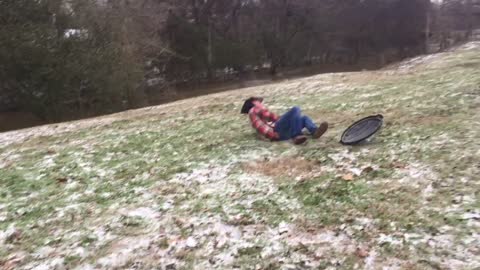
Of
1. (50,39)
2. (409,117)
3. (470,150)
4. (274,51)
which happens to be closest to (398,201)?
(470,150)

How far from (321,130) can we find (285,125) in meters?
0.59

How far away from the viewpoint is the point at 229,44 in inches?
1401

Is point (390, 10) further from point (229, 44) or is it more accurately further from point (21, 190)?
point (21, 190)

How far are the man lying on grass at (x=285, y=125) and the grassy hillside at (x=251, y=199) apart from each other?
0.18 metres

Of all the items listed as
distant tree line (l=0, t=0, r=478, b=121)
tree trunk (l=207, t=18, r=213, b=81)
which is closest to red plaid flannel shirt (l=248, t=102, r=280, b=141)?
distant tree line (l=0, t=0, r=478, b=121)

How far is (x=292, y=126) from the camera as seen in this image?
708 cm

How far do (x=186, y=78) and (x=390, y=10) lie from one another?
20.1 meters

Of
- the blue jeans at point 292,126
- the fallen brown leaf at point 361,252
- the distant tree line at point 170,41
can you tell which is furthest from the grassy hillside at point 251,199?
the distant tree line at point 170,41

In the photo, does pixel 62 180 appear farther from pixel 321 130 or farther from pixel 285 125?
pixel 321 130

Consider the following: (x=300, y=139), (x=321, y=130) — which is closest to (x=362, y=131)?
(x=321, y=130)

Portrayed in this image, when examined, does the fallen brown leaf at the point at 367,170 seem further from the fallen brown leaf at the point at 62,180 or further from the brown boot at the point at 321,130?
the fallen brown leaf at the point at 62,180

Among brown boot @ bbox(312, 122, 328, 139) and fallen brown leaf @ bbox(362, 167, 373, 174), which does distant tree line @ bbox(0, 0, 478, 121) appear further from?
fallen brown leaf @ bbox(362, 167, 373, 174)

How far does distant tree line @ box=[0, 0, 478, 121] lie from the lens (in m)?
17.1

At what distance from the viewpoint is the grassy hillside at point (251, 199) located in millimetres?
3900
